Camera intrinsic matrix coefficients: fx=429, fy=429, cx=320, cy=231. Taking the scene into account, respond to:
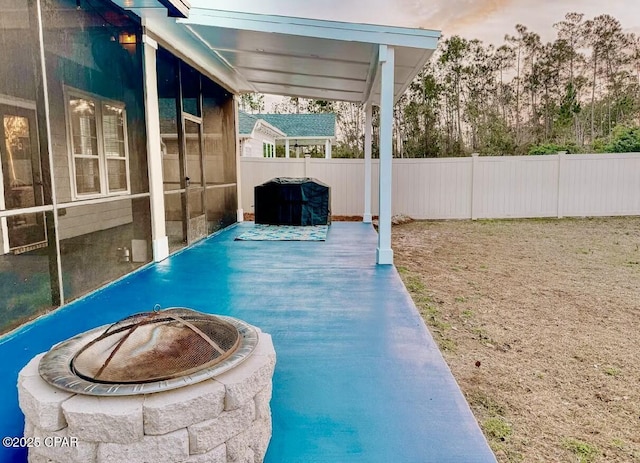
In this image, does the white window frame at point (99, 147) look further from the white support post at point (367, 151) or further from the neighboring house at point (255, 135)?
the neighboring house at point (255, 135)

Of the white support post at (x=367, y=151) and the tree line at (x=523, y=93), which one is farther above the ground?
the tree line at (x=523, y=93)

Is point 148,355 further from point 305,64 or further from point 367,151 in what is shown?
point 367,151

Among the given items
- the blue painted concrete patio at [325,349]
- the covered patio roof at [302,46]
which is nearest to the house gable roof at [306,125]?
the covered patio roof at [302,46]

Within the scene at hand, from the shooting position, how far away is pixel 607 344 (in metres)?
3.72

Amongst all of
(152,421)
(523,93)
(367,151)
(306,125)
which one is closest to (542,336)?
(152,421)

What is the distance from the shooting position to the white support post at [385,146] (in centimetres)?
524

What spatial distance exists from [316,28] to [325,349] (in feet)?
13.2

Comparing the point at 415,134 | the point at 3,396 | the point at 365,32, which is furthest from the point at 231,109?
the point at 415,134

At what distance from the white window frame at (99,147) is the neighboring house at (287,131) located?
10772mm

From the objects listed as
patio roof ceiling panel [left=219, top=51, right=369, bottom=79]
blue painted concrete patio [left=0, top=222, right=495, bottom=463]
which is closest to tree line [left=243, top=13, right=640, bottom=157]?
patio roof ceiling panel [left=219, top=51, right=369, bottom=79]

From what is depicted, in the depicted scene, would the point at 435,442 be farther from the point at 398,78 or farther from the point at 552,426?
the point at 398,78

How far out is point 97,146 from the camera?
4.39 metres

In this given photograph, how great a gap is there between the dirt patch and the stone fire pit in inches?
58.0

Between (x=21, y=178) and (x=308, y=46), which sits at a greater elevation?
(x=308, y=46)
